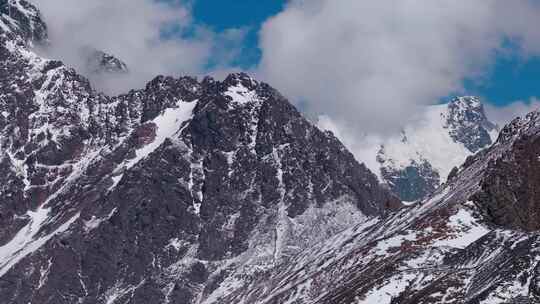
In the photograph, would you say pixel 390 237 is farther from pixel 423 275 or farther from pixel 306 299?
pixel 423 275

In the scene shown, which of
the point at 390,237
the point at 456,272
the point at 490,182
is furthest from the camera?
the point at 390,237

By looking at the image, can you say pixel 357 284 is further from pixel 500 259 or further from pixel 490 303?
pixel 490 303

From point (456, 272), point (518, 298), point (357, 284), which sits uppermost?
point (357, 284)

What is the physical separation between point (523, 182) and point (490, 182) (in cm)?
577

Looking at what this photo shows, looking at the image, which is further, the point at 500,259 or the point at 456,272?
the point at 456,272

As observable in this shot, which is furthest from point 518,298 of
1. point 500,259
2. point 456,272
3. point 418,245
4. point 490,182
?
point 490,182

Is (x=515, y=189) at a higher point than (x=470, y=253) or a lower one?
higher

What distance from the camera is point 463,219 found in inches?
6560

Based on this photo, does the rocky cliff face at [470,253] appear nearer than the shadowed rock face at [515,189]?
Yes

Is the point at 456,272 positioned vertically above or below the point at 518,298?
above

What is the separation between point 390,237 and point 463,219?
27473 millimetres

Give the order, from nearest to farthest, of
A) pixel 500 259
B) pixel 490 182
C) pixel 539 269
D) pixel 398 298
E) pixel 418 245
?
pixel 539 269 < pixel 500 259 < pixel 398 298 < pixel 418 245 < pixel 490 182

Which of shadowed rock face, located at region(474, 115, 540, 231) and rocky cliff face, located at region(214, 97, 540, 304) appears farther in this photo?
shadowed rock face, located at region(474, 115, 540, 231)

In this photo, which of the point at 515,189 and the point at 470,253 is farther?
the point at 515,189
